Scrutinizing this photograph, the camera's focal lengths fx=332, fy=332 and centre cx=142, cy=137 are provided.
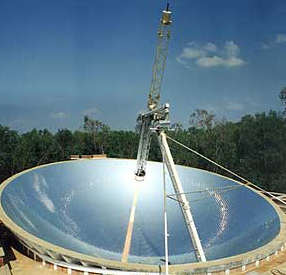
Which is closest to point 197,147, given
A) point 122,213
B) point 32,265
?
point 122,213

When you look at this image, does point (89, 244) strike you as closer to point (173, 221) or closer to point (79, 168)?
point (173, 221)

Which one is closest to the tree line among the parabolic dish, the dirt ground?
the parabolic dish

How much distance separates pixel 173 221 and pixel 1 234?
7994 mm

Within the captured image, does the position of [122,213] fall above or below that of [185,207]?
below

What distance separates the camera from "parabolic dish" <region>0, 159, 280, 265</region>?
43.1 ft

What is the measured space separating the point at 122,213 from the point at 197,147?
29190mm

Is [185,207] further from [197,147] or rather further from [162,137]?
[197,147]

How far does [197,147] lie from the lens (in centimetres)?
4456

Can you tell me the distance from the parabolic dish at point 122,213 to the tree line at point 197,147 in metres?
21.2

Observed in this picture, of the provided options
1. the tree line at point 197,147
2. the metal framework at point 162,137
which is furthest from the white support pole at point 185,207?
the tree line at point 197,147

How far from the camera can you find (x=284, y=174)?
35344 millimetres

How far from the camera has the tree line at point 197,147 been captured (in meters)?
37.9

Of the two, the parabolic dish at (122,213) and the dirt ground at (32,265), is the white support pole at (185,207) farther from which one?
the dirt ground at (32,265)

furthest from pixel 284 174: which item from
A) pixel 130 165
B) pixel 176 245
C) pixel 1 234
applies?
pixel 1 234
